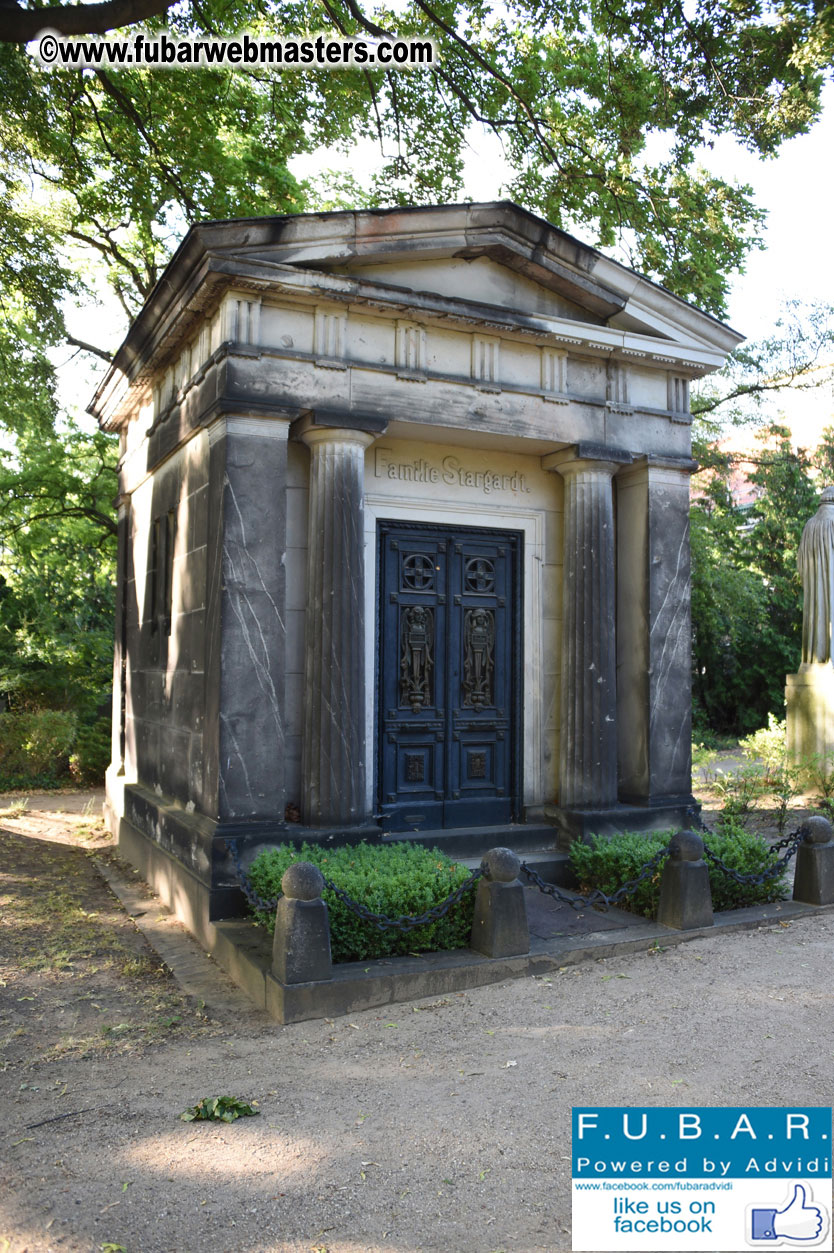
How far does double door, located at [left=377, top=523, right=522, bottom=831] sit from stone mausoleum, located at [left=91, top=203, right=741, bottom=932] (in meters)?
0.02

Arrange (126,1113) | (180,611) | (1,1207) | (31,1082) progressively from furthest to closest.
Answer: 1. (180,611)
2. (31,1082)
3. (126,1113)
4. (1,1207)

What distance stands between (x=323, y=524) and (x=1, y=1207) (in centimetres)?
465

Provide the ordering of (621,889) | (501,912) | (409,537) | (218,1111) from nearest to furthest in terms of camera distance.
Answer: (218,1111), (501,912), (621,889), (409,537)

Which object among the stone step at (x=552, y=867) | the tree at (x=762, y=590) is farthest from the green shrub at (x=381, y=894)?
the tree at (x=762, y=590)

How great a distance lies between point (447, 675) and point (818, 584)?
7.70 meters

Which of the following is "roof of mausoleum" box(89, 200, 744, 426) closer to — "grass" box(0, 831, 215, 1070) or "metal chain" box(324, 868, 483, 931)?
"metal chain" box(324, 868, 483, 931)

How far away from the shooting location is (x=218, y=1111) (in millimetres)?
3750

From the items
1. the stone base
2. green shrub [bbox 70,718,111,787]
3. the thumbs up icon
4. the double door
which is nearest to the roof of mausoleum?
the double door

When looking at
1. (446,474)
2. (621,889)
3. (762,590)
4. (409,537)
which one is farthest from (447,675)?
(762,590)

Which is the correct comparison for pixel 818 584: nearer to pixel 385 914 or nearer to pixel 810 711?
pixel 810 711

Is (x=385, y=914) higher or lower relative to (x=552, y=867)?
higher

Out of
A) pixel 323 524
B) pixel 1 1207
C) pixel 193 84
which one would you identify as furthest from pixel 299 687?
pixel 193 84

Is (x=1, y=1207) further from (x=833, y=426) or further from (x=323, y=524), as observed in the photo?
(x=833, y=426)

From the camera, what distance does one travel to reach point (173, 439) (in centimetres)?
816
